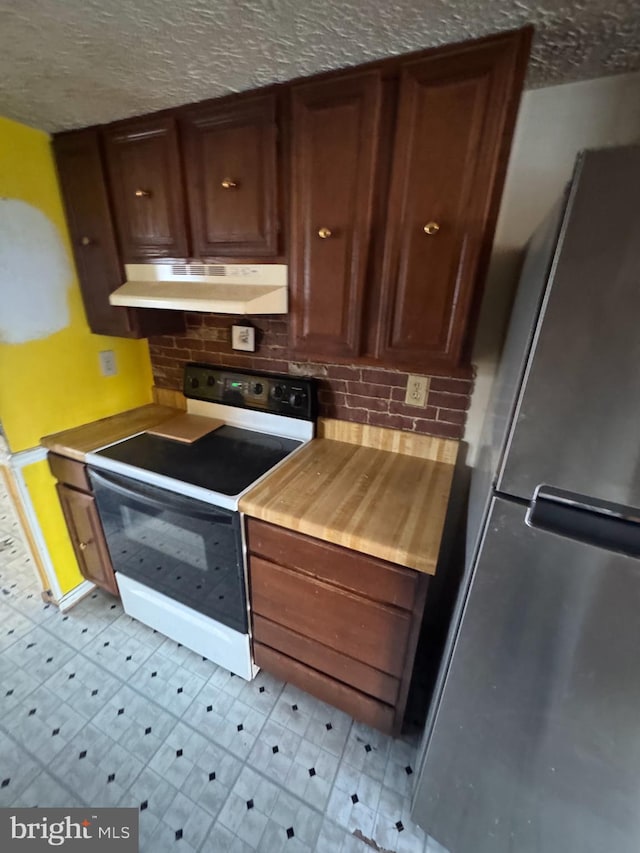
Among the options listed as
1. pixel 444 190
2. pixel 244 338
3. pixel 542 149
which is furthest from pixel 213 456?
pixel 542 149

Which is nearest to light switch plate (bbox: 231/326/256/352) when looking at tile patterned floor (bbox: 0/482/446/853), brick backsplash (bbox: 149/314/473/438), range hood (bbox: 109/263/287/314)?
brick backsplash (bbox: 149/314/473/438)

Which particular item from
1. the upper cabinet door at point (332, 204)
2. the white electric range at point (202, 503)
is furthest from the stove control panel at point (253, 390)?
the upper cabinet door at point (332, 204)

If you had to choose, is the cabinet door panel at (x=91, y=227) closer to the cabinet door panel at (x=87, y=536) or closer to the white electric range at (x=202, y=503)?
the white electric range at (x=202, y=503)

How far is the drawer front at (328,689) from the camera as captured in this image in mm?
1264

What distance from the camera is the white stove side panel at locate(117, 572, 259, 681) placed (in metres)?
1.51

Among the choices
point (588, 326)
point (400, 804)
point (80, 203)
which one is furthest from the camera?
point (80, 203)

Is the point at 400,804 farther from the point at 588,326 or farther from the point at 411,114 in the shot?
the point at 411,114

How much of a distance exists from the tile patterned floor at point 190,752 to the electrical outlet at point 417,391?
1.32 metres

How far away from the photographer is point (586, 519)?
663mm

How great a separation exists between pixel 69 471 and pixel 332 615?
1335 millimetres

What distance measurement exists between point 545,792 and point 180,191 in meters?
2.05

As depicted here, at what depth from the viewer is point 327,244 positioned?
1.13 meters

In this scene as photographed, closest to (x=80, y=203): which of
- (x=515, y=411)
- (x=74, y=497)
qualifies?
(x=74, y=497)

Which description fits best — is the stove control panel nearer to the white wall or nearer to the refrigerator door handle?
the white wall
